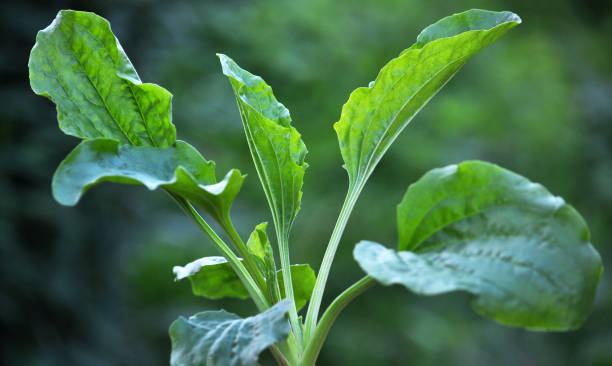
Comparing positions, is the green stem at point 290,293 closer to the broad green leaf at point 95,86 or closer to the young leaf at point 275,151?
the young leaf at point 275,151

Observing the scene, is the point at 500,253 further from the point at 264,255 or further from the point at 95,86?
the point at 95,86

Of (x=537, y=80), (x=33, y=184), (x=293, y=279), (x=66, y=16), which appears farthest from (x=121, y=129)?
(x=537, y=80)

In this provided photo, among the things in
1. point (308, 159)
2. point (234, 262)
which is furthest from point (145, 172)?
point (308, 159)

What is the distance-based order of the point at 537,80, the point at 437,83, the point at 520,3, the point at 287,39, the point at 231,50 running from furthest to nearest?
1. the point at 520,3
2. the point at 537,80
3. the point at 287,39
4. the point at 231,50
5. the point at 437,83

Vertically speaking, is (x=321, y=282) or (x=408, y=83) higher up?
(x=408, y=83)

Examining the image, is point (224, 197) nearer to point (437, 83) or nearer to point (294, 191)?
point (294, 191)

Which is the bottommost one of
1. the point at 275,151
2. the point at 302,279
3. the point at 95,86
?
the point at 302,279

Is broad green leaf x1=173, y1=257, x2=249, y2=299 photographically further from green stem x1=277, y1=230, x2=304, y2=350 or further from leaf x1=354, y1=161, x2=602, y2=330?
leaf x1=354, y1=161, x2=602, y2=330
